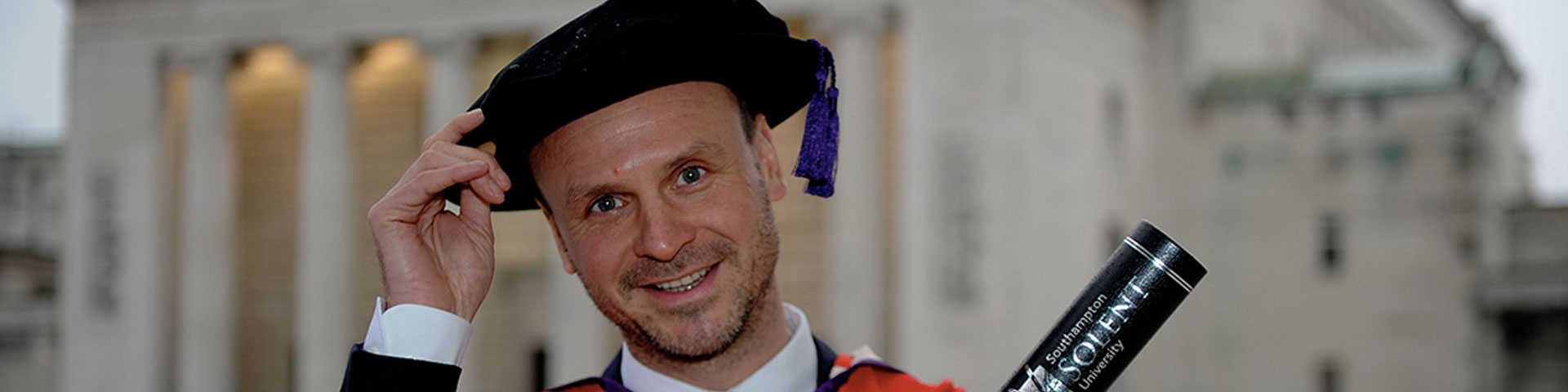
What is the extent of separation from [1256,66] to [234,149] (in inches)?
742

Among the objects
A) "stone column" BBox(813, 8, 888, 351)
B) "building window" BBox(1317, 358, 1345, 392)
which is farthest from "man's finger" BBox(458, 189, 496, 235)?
"building window" BBox(1317, 358, 1345, 392)

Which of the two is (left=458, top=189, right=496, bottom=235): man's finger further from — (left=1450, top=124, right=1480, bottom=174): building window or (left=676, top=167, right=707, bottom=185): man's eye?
(left=1450, top=124, right=1480, bottom=174): building window

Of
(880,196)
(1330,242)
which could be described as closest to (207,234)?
(880,196)

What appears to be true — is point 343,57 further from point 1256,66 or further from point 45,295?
point 1256,66

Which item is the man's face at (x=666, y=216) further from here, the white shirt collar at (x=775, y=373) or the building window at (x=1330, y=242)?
the building window at (x=1330, y=242)

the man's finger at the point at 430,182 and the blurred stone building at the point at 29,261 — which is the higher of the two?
the man's finger at the point at 430,182

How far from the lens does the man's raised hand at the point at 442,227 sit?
2639 millimetres

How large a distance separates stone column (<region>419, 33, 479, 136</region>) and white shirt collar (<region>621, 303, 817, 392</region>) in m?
22.5

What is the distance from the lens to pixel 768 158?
309 cm

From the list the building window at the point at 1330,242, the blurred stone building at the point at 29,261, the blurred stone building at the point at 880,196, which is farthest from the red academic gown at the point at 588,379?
the blurred stone building at the point at 29,261

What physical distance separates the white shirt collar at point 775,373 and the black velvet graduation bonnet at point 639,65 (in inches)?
13.2

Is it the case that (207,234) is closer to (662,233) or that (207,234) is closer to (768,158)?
(768,158)

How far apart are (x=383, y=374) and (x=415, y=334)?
0.11m

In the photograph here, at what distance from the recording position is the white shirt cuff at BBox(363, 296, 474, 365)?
8.36ft
